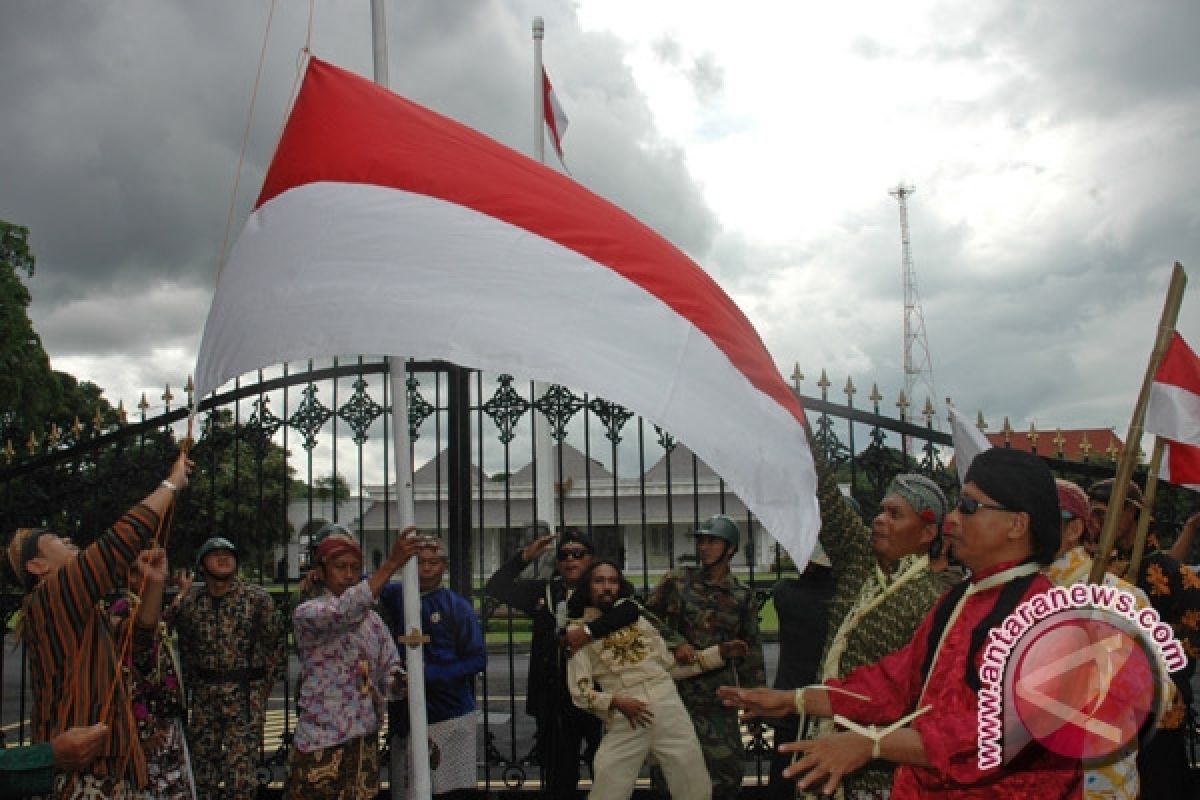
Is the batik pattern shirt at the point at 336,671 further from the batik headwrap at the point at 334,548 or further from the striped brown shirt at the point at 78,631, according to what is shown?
the striped brown shirt at the point at 78,631

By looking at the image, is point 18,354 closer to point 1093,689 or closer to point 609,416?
point 609,416

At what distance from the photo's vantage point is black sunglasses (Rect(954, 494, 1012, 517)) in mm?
2547

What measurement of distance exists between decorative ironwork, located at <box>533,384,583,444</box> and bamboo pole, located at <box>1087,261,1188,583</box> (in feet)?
14.2

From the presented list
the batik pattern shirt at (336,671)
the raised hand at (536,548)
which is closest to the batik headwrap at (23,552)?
the batik pattern shirt at (336,671)

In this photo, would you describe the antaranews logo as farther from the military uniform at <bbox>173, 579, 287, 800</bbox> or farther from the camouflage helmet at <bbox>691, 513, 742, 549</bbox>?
the military uniform at <bbox>173, 579, 287, 800</bbox>

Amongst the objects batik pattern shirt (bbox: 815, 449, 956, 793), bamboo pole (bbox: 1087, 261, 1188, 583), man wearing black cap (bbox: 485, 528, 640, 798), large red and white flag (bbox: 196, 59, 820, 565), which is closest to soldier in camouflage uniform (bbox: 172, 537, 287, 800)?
man wearing black cap (bbox: 485, 528, 640, 798)

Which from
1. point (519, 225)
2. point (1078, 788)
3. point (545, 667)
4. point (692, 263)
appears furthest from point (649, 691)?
point (1078, 788)

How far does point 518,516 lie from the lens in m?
24.3

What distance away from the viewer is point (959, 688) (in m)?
2.32

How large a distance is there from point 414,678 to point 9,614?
4866mm

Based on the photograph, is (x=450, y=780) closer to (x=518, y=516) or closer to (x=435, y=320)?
(x=435, y=320)

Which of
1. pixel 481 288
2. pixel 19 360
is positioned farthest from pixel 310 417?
pixel 19 360

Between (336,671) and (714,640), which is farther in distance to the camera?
(714,640)

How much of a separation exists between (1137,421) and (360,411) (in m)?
5.13
